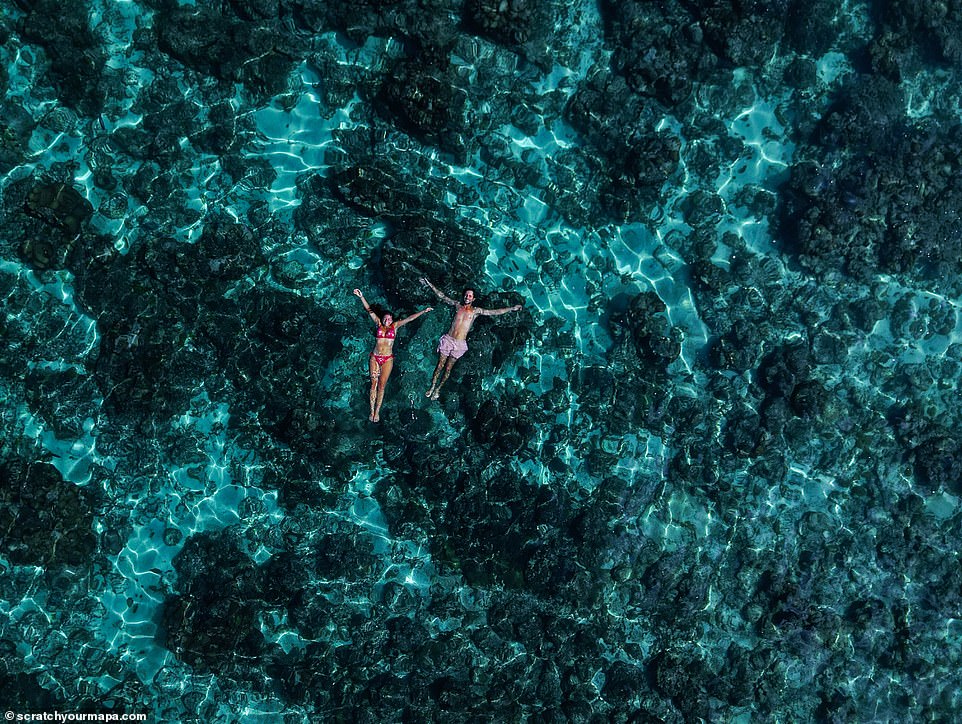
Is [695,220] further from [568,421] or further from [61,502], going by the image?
[61,502]

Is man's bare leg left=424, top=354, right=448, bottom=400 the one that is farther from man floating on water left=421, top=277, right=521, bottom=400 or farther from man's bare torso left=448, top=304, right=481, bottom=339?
man's bare torso left=448, top=304, right=481, bottom=339

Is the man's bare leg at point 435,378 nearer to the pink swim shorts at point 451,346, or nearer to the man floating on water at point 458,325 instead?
the man floating on water at point 458,325

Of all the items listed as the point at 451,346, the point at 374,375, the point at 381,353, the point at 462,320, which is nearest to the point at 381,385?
the point at 374,375

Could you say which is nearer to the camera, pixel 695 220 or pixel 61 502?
pixel 61 502

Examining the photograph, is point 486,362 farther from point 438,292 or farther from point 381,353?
point 381,353

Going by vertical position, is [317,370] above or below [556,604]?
above

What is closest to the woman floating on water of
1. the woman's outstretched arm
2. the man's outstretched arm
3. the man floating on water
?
the woman's outstretched arm

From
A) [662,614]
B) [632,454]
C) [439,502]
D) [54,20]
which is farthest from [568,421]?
[54,20]
